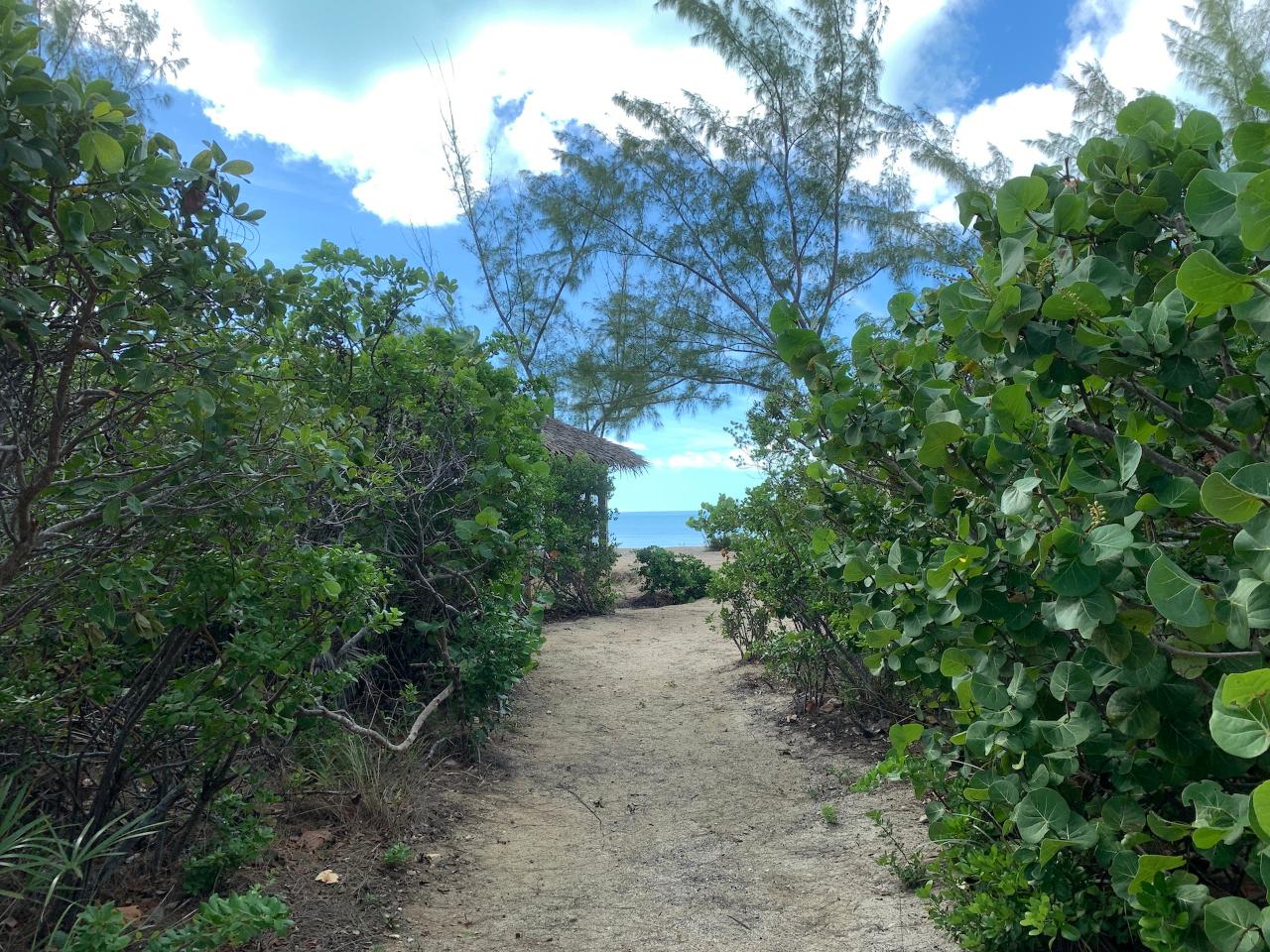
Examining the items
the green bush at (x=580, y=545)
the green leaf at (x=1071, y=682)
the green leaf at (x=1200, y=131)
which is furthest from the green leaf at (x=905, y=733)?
the green bush at (x=580, y=545)

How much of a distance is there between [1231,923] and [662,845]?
283 centimetres

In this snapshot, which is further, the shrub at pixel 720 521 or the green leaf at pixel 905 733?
the shrub at pixel 720 521

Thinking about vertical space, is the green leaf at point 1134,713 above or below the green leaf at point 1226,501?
below

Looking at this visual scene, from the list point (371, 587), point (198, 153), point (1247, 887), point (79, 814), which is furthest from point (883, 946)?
point (198, 153)

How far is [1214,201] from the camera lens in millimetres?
1191

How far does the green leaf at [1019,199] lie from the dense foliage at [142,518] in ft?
6.00

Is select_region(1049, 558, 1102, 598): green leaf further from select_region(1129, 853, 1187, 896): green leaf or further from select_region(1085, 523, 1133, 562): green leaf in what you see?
select_region(1129, 853, 1187, 896): green leaf

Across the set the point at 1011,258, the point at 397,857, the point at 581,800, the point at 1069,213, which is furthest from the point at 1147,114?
the point at 581,800

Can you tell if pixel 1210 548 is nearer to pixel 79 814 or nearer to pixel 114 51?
pixel 79 814

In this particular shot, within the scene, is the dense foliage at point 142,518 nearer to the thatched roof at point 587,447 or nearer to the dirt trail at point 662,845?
the dirt trail at point 662,845

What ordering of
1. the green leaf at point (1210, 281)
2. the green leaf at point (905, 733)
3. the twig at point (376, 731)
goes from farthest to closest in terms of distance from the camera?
the twig at point (376, 731)
the green leaf at point (905, 733)
the green leaf at point (1210, 281)

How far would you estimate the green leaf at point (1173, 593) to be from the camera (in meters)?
1.16

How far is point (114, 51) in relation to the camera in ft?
46.3

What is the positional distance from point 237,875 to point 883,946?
239 cm
